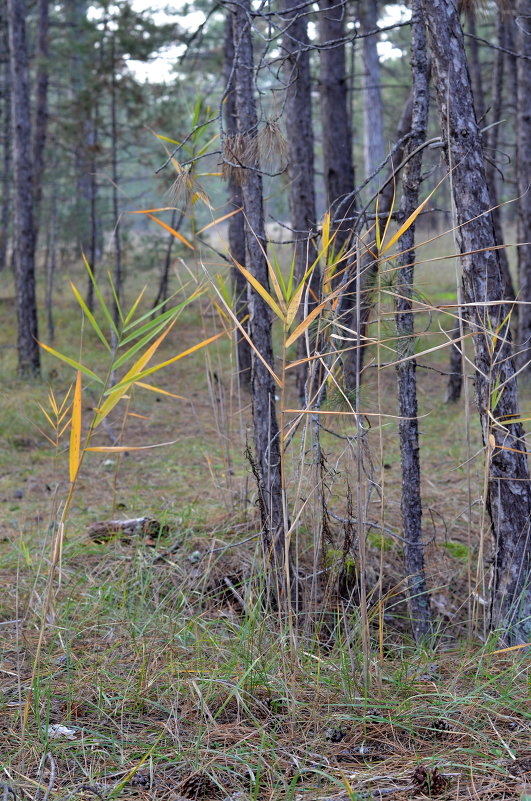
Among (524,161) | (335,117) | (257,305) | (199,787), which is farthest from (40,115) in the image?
(199,787)

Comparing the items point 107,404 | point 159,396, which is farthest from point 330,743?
point 159,396

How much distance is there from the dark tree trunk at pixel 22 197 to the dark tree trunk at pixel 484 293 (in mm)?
8083

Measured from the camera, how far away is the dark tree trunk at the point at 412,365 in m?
2.99

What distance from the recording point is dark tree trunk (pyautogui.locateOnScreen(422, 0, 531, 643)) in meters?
2.78

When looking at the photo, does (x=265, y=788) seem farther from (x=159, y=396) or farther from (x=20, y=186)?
(x=20, y=186)

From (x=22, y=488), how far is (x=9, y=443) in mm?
1352

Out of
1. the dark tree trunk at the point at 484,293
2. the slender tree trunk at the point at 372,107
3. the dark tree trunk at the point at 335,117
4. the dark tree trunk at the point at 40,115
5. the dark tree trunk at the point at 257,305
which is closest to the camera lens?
the dark tree trunk at the point at 484,293

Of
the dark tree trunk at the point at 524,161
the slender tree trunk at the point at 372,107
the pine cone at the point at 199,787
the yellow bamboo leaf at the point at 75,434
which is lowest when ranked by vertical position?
the pine cone at the point at 199,787

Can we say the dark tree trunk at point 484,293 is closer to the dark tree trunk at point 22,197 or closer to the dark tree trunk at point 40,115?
the dark tree trunk at point 22,197

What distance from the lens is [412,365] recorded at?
301cm

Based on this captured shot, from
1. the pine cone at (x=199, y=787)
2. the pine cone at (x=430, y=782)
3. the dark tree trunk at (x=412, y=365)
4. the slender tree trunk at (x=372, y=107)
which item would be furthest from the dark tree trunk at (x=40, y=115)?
the pine cone at (x=430, y=782)

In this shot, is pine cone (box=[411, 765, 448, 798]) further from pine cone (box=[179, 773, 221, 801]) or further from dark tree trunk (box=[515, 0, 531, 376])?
dark tree trunk (box=[515, 0, 531, 376])

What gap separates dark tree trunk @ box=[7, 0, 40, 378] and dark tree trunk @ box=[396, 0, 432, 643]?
7758mm

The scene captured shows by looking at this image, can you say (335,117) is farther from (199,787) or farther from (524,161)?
(199,787)
